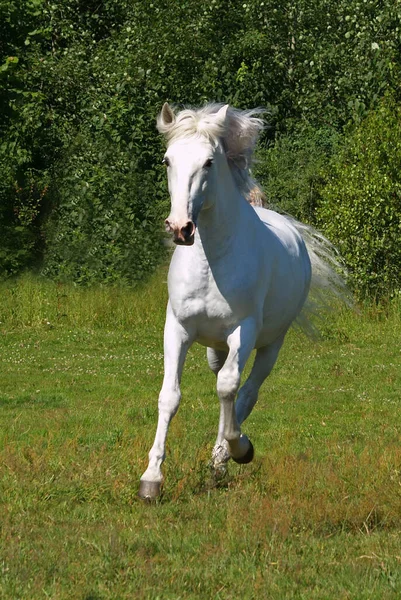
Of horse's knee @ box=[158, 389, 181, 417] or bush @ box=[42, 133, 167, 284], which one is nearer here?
horse's knee @ box=[158, 389, 181, 417]

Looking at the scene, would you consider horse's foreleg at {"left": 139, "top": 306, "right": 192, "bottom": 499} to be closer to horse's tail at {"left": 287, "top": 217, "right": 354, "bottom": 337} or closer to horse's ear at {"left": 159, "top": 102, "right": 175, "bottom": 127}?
horse's ear at {"left": 159, "top": 102, "right": 175, "bottom": 127}

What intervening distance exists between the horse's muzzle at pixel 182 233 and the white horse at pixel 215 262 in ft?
0.05

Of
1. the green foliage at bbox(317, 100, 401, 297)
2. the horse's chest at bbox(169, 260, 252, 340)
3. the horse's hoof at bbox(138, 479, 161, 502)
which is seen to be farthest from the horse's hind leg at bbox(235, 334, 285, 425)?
the green foliage at bbox(317, 100, 401, 297)

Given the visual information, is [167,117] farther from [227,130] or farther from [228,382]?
[228,382]

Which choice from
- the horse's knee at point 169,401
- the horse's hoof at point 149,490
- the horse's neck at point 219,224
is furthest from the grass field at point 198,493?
the horse's neck at point 219,224

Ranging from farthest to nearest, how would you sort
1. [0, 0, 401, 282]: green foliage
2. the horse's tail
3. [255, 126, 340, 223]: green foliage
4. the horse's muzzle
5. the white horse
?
1. [0, 0, 401, 282]: green foliage
2. [255, 126, 340, 223]: green foliage
3. the horse's tail
4. the white horse
5. the horse's muzzle

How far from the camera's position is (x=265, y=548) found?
552 centimetres

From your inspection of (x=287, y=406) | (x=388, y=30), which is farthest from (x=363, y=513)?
(x=388, y=30)

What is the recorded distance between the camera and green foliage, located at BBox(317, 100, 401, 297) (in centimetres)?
1775

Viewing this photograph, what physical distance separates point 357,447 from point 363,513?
→ 2.62m

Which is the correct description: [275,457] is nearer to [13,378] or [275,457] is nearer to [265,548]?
[265,548]

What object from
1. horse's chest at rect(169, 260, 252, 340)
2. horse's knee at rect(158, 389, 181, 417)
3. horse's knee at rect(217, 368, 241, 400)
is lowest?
horse's knee at rect(158, 389, 181, 417)

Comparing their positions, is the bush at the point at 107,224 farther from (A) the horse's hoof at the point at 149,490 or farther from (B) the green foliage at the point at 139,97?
(A) the horse's hoof at the point at 149,490

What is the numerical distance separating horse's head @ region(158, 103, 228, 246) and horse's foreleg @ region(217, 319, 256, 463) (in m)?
0.84
